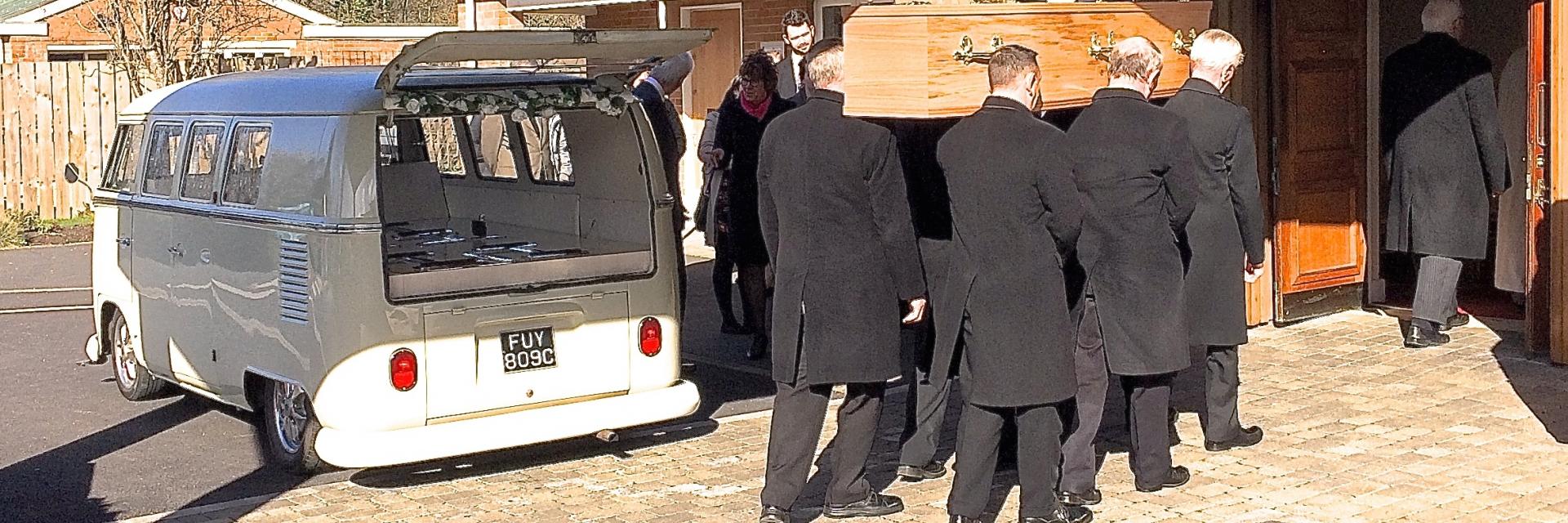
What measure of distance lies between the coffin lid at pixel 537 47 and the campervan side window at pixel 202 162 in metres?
1.25

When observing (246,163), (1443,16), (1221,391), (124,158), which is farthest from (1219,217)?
(124,158)

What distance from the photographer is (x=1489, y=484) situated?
711 centimetres

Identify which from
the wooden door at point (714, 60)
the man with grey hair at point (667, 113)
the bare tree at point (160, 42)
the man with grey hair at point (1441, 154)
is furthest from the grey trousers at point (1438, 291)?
the bare tree at point (160, 42)

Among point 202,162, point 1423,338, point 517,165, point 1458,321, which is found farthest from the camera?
point 1458,321

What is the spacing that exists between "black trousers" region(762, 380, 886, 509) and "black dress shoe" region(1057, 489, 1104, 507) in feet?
2.44

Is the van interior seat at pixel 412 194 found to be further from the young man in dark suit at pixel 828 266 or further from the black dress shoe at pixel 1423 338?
the black dress shoe at pixel 1423 338

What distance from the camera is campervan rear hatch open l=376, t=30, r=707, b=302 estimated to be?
24.3 feet

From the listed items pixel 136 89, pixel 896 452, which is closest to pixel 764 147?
pixel 896 452

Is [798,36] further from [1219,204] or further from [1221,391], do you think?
[1221,391]

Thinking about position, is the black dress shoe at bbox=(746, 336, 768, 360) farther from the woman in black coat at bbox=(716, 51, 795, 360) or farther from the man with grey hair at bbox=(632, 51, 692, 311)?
the man with grey hair at bbox=(632, 51, 692, 311)

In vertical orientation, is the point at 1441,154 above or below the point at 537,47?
below

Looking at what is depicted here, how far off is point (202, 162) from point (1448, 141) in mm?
6528

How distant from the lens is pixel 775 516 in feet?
21.9

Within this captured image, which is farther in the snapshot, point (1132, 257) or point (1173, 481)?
point (1173, 481)
